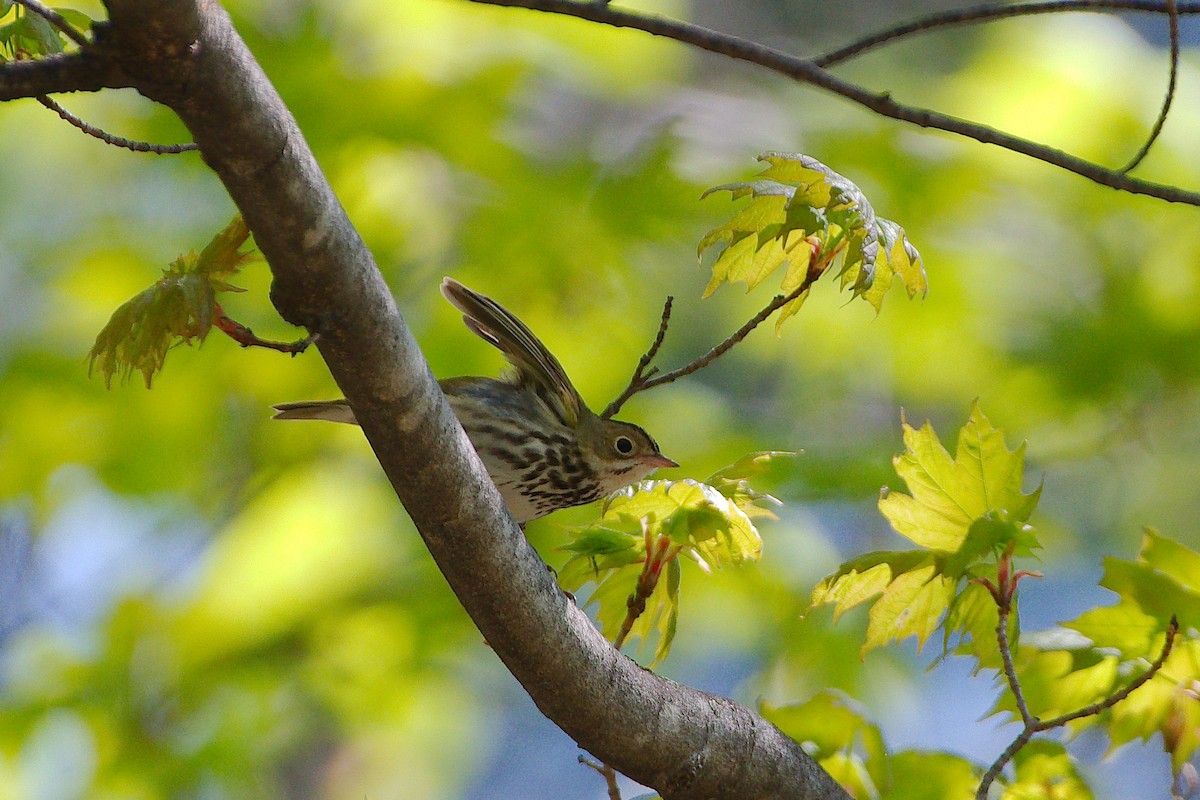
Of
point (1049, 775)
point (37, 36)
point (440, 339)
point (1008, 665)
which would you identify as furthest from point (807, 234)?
point (440, 339)

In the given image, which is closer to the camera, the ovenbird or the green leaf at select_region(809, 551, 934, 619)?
the green leaf at select_region(809, 551, 934, 619)

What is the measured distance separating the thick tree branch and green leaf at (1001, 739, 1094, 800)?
1.23 ft

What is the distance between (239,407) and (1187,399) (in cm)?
359

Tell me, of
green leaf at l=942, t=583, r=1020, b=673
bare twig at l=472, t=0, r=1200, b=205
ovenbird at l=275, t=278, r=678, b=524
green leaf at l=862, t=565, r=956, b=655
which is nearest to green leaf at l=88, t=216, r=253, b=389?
bare twig at l=472, t=0, r=1200, b=205

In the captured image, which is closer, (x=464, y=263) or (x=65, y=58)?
(x=65, y=58)

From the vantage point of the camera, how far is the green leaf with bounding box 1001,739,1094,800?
2143mm

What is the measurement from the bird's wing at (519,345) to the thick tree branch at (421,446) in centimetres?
91

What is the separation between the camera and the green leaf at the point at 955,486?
182 centimetres

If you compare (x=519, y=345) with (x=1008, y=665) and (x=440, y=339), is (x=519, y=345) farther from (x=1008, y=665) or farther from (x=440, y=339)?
(x=1008, y=665)

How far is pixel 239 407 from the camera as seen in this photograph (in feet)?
13.2

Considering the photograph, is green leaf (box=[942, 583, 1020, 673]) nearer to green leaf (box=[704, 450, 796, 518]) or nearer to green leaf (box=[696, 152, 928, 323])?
green leaf (box=[704, 450, 796, 518])

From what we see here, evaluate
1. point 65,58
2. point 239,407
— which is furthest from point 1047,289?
point 65,58

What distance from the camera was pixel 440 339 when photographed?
12.8 ft

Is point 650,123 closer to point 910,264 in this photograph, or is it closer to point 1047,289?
point 1047,289
